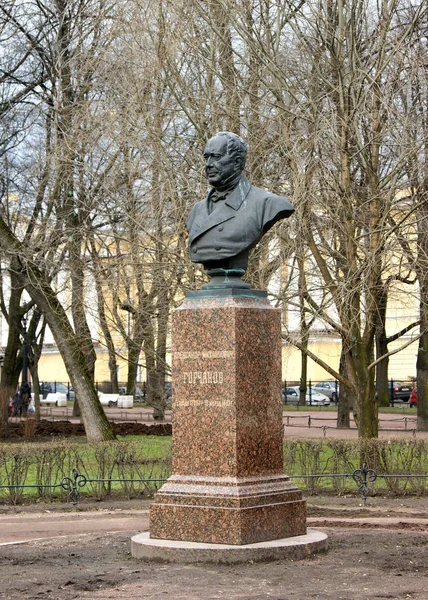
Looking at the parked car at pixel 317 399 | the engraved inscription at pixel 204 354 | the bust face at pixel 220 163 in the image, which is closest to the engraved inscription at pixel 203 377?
the engraved inscription at pixel 204 354

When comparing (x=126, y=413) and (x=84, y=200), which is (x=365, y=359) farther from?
(x=126, y=413)

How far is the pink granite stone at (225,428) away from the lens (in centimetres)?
972

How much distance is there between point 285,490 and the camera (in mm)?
10109

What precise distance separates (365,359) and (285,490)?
7.40 meters

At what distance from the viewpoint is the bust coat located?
10469mm

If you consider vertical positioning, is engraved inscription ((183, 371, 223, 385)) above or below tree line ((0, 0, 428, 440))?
below

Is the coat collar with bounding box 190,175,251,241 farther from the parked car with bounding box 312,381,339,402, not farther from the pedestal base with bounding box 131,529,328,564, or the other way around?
the parked car with bounding box 312,381,339,402

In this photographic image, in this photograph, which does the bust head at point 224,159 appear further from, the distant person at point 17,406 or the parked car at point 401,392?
the parked car at point 401,392

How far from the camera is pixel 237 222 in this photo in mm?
10492

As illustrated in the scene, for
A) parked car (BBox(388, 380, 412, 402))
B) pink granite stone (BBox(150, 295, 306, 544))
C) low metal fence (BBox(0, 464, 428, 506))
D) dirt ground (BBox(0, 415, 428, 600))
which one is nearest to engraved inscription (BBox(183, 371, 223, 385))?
pink granite stone (BBox(150, 295, 306, 544))

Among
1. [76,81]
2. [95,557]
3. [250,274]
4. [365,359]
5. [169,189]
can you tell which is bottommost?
[95,557]

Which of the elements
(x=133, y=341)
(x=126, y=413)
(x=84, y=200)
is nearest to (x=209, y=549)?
(x=133, y=341)

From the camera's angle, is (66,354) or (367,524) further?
(66,354)

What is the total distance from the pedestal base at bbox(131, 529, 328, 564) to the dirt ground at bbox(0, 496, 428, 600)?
10cm
